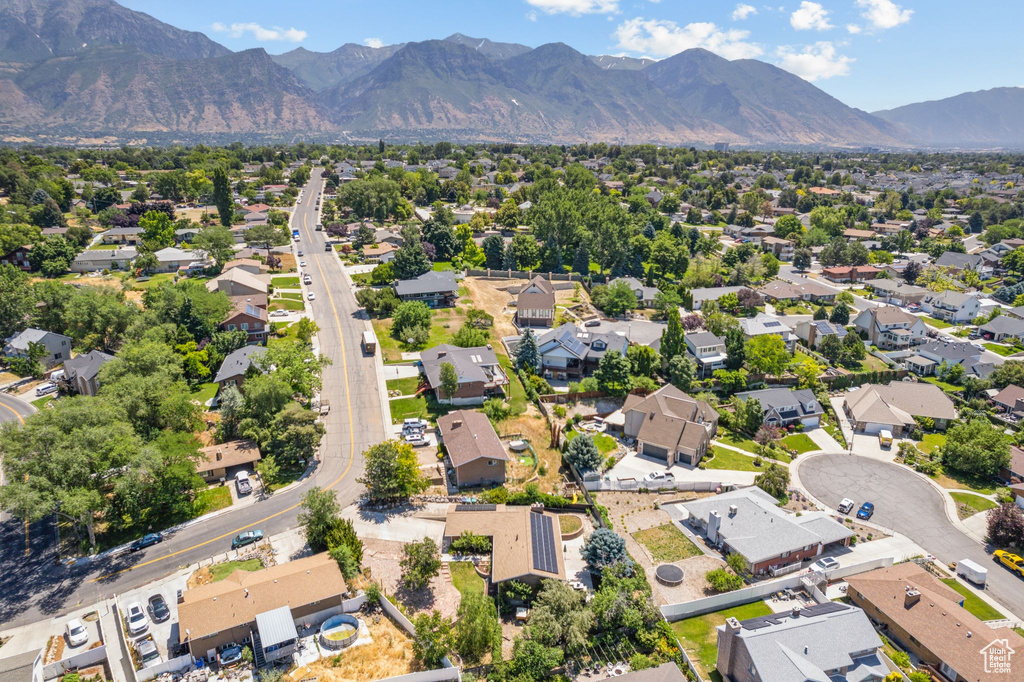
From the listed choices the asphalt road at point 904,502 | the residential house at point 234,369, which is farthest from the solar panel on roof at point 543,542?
the residential house at point 234,369

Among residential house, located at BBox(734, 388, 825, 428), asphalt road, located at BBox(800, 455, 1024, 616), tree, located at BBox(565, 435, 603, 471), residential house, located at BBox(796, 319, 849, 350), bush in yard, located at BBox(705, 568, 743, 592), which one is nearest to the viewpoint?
bush in yard, located at BBox(705, 568, 743, 592)

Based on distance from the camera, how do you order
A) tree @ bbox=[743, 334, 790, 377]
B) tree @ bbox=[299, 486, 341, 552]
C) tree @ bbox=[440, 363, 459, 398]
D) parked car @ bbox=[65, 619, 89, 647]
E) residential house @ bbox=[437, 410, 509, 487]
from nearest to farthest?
parked car @ bbox=[65, 619, 89, 647] < tree @ bbox=[299, 486, 341, 552] < residential house @ bbox=[437, 410, 509, 487] < tree @ bbox=[440, 363, 459, 398] < tree @ bbox=[743, 334, 790, 377]

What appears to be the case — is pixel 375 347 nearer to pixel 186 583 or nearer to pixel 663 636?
pixel 186 583

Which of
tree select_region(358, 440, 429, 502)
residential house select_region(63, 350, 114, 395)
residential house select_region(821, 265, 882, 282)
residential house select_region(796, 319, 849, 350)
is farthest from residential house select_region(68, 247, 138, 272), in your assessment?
residential house select_region(821, 265, 882, 282)

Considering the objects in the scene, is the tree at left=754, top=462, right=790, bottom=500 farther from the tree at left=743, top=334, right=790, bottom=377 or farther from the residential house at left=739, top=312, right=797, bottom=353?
the residential house at left=739, top=312, right=797, bottom=353

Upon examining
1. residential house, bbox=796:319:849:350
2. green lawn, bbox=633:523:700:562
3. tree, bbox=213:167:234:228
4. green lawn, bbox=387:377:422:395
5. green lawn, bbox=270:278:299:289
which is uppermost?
tree, bbox=213:167:234:228

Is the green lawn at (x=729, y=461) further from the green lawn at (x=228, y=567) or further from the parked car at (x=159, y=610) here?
the parked car at (x=159, y=610)

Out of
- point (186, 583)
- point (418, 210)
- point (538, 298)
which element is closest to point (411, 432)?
point (186, 583)
